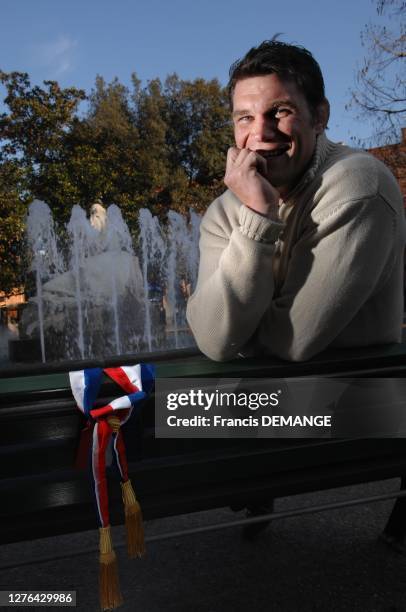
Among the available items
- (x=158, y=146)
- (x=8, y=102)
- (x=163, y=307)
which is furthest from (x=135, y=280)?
(x=158, y=146)

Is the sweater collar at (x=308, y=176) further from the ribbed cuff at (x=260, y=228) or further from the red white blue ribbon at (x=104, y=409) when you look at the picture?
the red white blue ribbon at (x=104, y=409)

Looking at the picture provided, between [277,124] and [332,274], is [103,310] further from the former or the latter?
[332,274]

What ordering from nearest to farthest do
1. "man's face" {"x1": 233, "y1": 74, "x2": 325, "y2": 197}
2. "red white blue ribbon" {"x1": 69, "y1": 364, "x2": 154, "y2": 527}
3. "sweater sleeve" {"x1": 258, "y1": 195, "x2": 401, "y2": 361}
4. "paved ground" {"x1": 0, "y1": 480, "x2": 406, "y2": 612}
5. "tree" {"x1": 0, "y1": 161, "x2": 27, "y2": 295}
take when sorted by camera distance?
"red white blue ribbon" {"x1": 69, "y1": 364, "x2": 154, "y2": 527}
"sweater sleeve" {"x1": 258, "y1": 195, "x2": 401, "y2": 361}
"man's face" {"x1": 233, "y1": 74, "x2": 325, "y2": 197}
"paved ground" {"x1": 0, "y1": 480, "x2": 406, "y2": 612}
"tree" {"x1": 0, "y1": 161, "x2": 27, "y2": 295}

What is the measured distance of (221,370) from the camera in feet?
4.49

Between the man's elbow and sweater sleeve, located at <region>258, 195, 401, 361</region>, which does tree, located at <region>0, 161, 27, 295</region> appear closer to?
the man's elbow

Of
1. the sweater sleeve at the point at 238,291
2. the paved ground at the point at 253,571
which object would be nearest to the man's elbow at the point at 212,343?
the sweater sleeve at the point at 238,291

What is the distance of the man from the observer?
1.42 meters

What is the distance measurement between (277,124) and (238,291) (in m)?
0.45

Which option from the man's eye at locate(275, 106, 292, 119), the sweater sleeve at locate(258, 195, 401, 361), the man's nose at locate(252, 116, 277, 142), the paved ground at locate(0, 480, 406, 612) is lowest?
the paved ground at locate(0, 480, 406, 612)

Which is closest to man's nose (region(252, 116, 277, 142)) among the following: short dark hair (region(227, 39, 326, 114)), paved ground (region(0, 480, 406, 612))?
short dark hair (region(227, 39, 326, 114))

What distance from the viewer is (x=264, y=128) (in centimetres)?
154

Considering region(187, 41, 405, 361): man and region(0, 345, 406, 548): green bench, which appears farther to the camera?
region(187, 41, 405, 361): man

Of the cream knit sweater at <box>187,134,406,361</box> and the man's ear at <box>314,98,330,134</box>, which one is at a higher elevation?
the man's ear at <box>314,98,330,134</box>

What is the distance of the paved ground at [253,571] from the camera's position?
199cm
